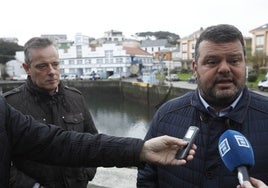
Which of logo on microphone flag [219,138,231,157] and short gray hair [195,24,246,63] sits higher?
short gray hair [195,24,246,63]

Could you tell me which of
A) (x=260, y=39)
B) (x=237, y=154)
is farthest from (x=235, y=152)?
(x=260, y=39)

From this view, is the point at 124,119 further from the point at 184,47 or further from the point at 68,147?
the point at 184,47

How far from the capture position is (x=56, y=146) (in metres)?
1.54

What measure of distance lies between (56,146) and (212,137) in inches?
35.6

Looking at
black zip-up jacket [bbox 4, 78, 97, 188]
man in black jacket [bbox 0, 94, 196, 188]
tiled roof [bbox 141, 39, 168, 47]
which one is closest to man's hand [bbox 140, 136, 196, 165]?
man in black jacket [bbox 0, 94, 196, 188]

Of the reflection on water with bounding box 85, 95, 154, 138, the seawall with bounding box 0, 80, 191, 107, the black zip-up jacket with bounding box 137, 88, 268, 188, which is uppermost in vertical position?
the black zip-up jacket with bounding box 137, 88, 268, 188

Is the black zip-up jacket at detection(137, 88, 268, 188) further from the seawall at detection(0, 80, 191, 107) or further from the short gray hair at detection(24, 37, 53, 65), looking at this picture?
the seawall at detection(0, 80, 191, 107)

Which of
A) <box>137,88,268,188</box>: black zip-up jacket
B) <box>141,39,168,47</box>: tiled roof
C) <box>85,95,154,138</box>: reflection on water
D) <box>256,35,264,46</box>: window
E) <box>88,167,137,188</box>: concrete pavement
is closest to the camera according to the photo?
<box>137,88,268,188</box>: black zip-up jacket

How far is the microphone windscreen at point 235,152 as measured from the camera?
1.21m

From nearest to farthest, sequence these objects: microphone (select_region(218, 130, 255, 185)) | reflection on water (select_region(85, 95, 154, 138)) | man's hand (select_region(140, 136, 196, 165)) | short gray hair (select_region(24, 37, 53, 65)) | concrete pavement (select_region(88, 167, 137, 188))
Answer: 1. microphone (select_region(218, 130, 255, 185))
2. man's hand (select_region(140, 136, 196, 165))
3. short gray hair (select_region(24, 37, 53, 65))
4. concrete pavement (select_region(88, 167, 137, 188))
5. reflection on water (select_region(85, 95, 154, 138))

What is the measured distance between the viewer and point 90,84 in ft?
129

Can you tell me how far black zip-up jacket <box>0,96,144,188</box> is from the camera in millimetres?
1456

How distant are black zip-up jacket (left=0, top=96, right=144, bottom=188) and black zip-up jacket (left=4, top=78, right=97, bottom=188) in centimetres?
57

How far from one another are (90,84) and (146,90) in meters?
12.6
